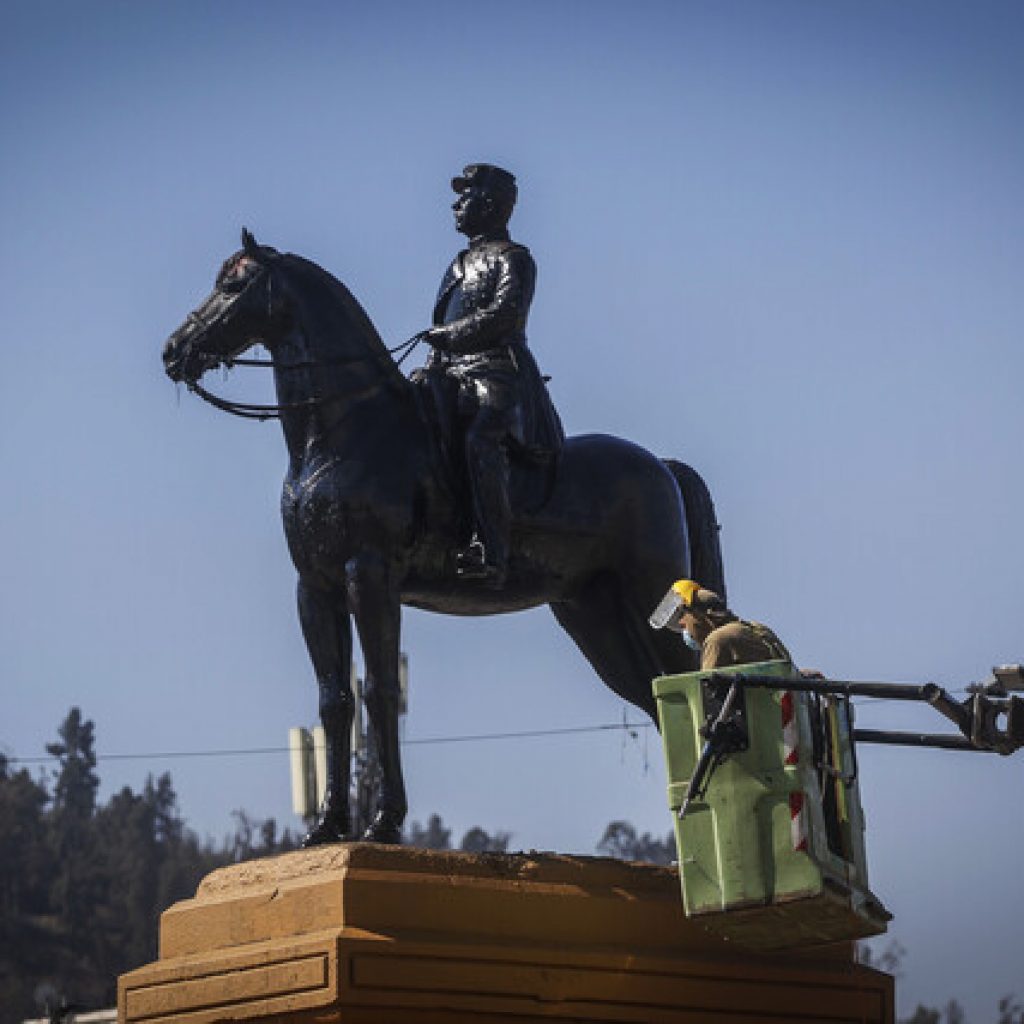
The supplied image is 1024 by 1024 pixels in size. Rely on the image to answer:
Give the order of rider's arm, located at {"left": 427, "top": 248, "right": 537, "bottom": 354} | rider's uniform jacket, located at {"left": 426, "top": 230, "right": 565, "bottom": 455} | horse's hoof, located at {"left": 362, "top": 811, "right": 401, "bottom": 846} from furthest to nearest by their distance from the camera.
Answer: rider's arm, located at {"left": 427, "top": 248, "right": 537, "bottom": 354}, rider's uniform jacket, located at {"left": 426, "top": 230, "right": 565, "bottom": 455}, horse's hoof, located at {"left": 362, "top": 811, "right": 401, "bottom": 846}

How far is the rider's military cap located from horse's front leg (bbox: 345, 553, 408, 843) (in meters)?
2.79

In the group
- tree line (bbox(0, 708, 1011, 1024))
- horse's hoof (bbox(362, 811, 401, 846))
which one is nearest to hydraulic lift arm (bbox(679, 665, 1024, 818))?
horse's hoof (bbox(362, 811, 401, 846))

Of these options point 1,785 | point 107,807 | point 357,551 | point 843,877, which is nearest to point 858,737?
point 843,877

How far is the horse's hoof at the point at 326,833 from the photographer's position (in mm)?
16078

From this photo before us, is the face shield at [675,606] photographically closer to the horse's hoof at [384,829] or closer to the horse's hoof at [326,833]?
the horse's hoof at [384,829]

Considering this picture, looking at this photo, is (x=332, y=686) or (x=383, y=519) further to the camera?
(x=332, y=686)

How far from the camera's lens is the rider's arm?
667 inches

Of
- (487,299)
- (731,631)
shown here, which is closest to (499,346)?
(487,299)

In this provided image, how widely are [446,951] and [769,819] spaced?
1.96 metres

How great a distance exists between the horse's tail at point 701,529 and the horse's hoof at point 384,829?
297 centimetres

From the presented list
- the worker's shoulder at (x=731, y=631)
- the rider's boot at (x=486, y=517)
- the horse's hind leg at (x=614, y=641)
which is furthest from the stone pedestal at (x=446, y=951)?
the worker's shoulder at (x=731, y=631)

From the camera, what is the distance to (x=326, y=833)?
1616 centimetres

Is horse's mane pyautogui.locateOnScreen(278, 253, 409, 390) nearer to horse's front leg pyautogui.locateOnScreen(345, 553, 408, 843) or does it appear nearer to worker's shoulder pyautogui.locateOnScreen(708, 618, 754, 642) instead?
horse's front leg pyautogui.locateOnScreen(345, 553, 408, 843)

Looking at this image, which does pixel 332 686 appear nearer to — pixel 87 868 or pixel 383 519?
pixel 383 519
